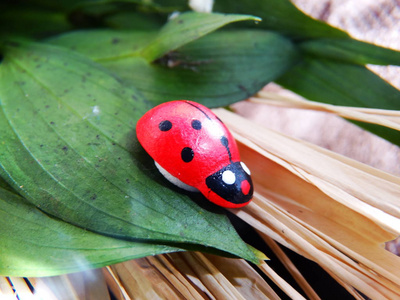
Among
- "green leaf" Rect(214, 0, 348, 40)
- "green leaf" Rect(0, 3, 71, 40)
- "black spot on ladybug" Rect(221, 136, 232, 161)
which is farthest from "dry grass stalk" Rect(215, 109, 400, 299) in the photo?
"green leaf" Rect(0, 3, 71, 40)

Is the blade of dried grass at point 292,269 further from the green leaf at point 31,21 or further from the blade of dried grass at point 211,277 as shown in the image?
the green leaf at point 31,21

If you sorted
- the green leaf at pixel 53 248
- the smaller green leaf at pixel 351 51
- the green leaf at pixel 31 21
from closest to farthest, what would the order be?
the green leaf at pixel 53 248, the smaller green leaf at pixel 351 51, the green leaf at pixel 31 21

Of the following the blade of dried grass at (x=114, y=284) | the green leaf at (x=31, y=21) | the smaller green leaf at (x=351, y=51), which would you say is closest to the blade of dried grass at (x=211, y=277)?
the blade of dried grass at (x=114, y=284)

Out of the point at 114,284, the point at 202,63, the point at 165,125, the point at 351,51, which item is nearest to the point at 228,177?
the point at 165,125

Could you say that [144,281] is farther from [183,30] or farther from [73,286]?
[183,30]

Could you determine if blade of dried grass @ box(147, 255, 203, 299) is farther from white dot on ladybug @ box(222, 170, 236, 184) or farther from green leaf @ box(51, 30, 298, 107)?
green leaf @ box(51, 30, 298, 107)

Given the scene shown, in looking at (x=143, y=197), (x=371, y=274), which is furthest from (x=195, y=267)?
(x=371, y=274)
